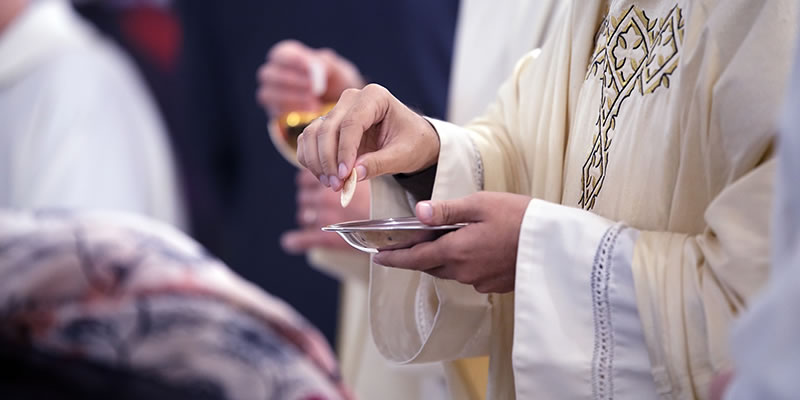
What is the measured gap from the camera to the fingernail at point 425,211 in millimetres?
829

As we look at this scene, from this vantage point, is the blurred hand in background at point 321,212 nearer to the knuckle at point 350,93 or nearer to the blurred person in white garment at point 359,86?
the blurred person in white garment at point 359,86

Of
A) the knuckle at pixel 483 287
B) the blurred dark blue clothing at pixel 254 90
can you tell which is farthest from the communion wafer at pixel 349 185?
the blurred dark blue clothing at pixel 254 90

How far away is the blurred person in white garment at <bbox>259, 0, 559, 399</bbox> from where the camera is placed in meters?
1.48

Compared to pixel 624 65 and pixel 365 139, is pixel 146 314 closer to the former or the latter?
pixel 365 139

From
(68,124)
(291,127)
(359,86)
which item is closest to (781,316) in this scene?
(291,127)

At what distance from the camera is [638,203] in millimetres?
895

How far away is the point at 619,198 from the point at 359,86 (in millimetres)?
835

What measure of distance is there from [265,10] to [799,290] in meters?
2.41

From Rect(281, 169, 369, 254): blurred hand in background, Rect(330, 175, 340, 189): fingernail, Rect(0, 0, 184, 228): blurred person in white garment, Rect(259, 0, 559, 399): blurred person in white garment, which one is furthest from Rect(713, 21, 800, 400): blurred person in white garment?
Rect(0, 0, 184, 228): blurred person in white garment

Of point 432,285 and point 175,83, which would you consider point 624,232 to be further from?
point 175,83

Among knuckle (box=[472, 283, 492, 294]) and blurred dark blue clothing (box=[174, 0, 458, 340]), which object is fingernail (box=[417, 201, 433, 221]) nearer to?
knuckle (box=[472, 283, 492, 294])

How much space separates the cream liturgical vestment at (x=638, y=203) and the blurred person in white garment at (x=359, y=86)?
0.33m

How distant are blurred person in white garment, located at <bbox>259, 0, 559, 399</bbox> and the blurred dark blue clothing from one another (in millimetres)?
272

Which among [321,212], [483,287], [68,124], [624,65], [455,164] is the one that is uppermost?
[624,65]
